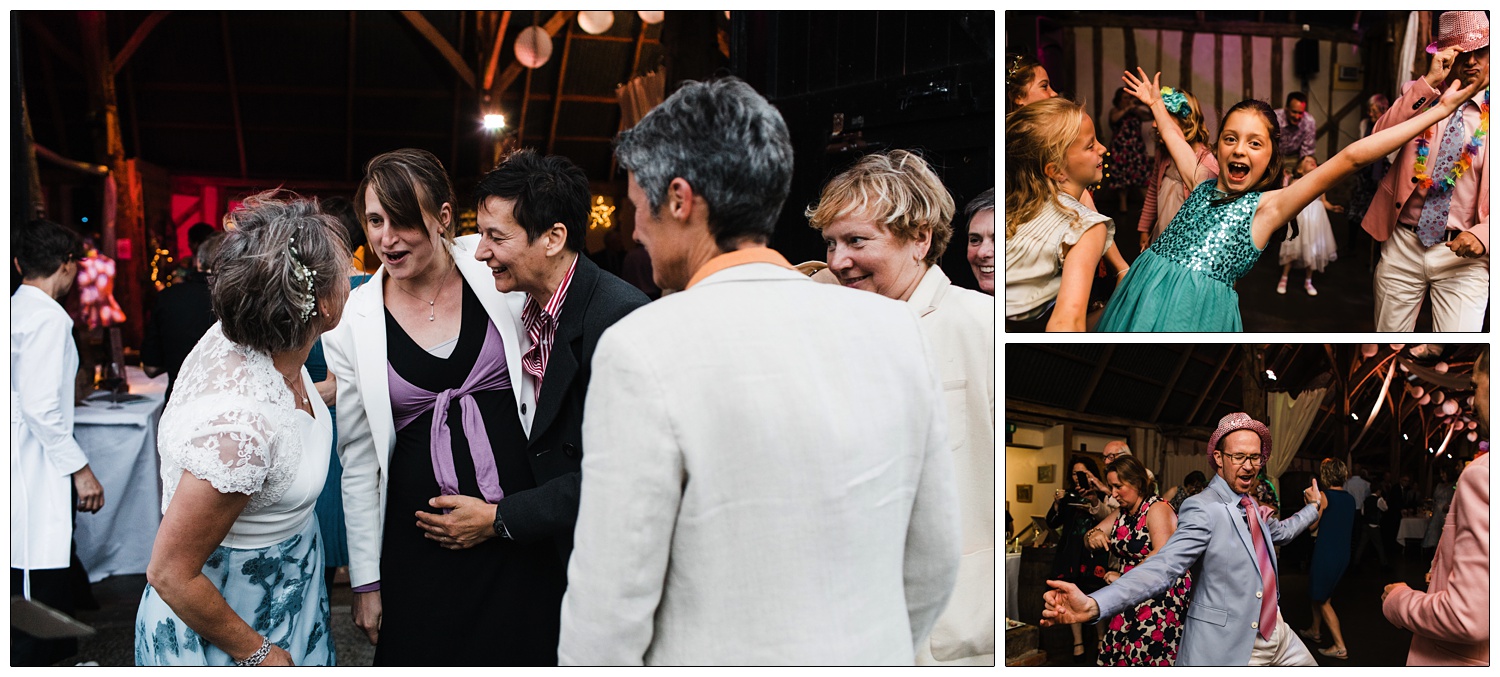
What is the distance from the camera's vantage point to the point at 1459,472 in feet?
8.33

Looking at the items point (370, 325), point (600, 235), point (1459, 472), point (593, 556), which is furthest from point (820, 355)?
point (600, 235)

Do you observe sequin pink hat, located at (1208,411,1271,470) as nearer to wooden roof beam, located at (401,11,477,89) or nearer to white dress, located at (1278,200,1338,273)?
white dress, located at (1278,200,1338,273)

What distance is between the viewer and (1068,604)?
252 cm

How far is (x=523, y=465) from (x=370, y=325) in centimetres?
46

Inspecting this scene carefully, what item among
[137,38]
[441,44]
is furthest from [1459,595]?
[137,38]

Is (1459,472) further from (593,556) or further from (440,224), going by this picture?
(440,224)

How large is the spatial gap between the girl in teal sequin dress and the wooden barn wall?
37 mm

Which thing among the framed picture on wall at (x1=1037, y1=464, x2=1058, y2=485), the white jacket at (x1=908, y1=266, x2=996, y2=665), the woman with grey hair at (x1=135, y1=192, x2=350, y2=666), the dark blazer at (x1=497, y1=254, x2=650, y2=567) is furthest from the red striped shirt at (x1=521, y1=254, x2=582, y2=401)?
the framed picture on wall at (x1=1037, y1=464, x2=1058, y2=485)

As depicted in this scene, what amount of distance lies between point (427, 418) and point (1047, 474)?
1.53 metres

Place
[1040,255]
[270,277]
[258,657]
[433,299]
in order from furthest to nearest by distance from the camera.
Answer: [1040,255] < [433,299] < [258,657] < [270,277]

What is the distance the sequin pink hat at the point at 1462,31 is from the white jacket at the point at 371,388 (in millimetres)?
2320

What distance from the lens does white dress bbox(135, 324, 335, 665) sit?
174 cm

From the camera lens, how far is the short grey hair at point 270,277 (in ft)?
5.98

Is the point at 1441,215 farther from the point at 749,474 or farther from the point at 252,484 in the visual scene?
the point at 252,484
